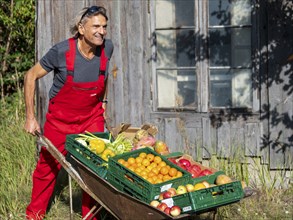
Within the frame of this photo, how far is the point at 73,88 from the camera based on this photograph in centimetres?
584

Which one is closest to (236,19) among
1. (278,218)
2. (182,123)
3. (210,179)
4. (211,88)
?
(211,88)

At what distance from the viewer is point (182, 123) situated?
305 inches

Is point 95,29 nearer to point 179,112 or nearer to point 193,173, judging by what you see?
point 193,173

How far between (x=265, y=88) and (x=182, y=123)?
3.38 feet

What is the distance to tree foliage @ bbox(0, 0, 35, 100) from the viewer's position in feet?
31.1

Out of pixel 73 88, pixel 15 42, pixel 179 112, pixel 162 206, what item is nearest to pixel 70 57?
pixel 73 88

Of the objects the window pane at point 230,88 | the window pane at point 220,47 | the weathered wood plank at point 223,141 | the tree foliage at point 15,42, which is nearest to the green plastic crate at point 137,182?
the weathered wood plank at point 223,141

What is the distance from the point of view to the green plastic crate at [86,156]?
16.8ft

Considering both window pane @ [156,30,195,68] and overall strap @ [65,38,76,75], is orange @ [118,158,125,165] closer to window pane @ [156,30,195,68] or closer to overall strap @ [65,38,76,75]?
overall strap @ [65,38,76,75]

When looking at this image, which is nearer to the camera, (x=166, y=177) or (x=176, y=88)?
(x=166, y=177)

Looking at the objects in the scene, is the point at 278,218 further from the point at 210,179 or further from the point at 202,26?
the point at 202,26

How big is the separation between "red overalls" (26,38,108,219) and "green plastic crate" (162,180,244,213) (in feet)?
5.54

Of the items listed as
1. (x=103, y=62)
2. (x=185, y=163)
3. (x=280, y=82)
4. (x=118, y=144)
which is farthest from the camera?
(x=280, y=82)

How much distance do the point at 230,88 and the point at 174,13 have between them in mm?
1089
